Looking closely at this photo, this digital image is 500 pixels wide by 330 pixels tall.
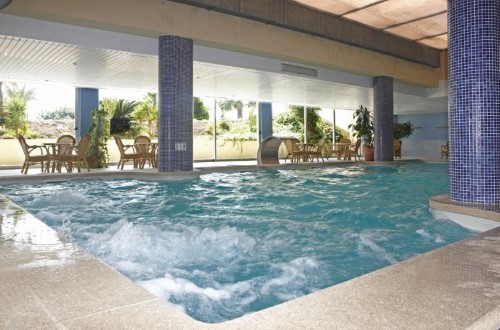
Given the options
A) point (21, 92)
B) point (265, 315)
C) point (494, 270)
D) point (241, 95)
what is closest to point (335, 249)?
point (494, 270)

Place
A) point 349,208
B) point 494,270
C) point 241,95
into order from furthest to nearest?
point 241,95 < point 349,208 < point 494,270

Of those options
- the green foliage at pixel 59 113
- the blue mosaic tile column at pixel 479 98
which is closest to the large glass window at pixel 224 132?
the blue mosaic tile column at pixel 479 98

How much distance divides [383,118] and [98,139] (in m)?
8.44

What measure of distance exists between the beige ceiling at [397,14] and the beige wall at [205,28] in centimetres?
→ 93

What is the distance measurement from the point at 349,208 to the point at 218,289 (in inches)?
110

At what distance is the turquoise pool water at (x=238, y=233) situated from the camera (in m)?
2.07

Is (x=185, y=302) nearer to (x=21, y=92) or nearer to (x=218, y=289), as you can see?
(x=218, y=289)

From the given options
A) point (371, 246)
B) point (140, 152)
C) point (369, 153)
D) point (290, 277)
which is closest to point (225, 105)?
point (369, 153)

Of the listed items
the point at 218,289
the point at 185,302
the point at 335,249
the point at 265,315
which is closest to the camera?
the point at 265,315

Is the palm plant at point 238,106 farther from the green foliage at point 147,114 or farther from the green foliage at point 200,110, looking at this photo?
the green foliage at point 147,114

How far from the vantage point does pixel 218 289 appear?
6.64 feet

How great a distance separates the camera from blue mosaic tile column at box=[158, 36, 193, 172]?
301 inches

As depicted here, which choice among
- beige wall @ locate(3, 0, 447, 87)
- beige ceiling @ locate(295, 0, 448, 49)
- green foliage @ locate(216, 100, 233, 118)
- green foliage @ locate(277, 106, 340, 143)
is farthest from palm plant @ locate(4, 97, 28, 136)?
green foliage @ locate(216, 100, 233, 118)

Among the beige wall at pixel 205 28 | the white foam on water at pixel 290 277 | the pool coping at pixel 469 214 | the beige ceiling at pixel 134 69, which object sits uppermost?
the beige wall at pixel 205 28
